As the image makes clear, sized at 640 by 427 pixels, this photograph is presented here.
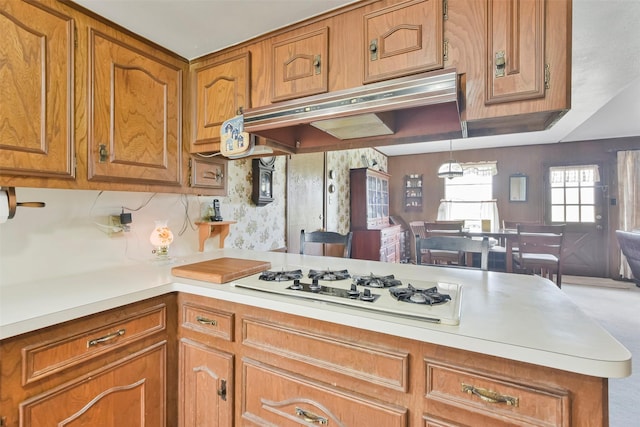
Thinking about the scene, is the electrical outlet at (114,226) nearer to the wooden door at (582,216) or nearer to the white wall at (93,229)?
the white wall at (93,229)

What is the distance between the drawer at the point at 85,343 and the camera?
929 mm

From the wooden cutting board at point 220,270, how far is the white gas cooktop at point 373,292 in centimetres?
5

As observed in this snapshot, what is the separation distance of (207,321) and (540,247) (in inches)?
146

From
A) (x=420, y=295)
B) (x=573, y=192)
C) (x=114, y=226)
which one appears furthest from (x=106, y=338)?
(x=573, y=192)

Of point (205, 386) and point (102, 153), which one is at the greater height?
point (102, 153)

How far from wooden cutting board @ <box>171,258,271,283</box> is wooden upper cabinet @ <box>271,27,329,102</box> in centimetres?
88

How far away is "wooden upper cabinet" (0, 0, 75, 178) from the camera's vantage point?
1.07 m

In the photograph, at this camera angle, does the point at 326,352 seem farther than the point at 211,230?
No

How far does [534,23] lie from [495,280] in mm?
1032

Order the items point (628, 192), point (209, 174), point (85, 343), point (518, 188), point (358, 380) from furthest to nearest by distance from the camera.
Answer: point (518, 188)
point (628, 192)
point (209, 174)
point (85, 343)
point (358, 380)

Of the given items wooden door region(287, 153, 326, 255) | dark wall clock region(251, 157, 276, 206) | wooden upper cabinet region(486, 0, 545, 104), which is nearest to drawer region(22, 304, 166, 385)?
dark wall clock region(251, 157, 276, 206)

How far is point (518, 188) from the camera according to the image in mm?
5809

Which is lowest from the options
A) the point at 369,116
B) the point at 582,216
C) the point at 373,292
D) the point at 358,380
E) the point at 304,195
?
the point at 358,380

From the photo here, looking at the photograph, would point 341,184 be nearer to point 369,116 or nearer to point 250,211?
point 250,211
